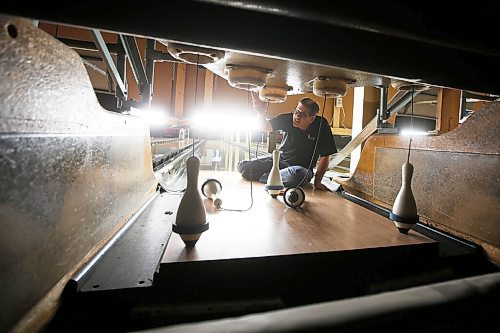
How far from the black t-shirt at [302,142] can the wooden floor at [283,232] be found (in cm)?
85

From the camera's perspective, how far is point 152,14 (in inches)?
16.5

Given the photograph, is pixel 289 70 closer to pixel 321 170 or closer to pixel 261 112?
pixel 261 112

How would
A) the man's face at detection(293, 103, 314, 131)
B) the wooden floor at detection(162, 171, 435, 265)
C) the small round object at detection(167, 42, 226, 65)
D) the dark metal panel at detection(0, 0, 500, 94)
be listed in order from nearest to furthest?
the dark metal panel at detection(0, 0, 500, 94), the small round object at detection(167, 42, 226, 65), the wooden floor at detection(162, 171, 435, 265), the man's face at detection(293, 103, 314, 131)

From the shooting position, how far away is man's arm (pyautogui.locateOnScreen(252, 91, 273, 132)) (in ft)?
7.41

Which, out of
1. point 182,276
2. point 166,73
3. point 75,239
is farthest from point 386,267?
point 166,73

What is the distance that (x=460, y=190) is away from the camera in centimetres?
121

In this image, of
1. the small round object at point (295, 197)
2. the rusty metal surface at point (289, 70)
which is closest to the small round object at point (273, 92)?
the rusty metal surface at point (289, 70)

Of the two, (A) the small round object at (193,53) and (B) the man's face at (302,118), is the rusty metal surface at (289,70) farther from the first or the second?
(B) the man's face at (302,118)

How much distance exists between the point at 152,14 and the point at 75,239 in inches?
24.8

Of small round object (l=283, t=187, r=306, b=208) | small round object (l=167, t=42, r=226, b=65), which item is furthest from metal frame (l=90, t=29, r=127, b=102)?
small round object (l=283, t=187, r=306, b=208)

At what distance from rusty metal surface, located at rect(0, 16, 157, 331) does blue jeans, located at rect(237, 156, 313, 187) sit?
135cm

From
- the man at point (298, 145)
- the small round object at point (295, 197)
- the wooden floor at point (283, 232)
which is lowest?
the wooden floor at point (283, 232)

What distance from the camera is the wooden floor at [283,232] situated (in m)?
0.91

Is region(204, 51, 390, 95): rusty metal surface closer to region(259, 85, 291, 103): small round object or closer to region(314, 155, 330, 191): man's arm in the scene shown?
region(259, 85, 291, 103): small round object
